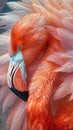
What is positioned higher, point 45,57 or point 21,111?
point 45,57

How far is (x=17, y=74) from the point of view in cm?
126

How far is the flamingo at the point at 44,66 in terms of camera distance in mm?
1232

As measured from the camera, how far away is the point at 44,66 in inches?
51.1

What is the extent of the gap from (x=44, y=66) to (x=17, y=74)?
10 centimetres

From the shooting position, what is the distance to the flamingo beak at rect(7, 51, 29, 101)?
124 centimetres

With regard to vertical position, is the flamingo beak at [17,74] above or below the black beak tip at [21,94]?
above

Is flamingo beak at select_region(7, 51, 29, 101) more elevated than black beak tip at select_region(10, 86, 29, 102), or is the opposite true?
flamingo beak at select_region(7, 51, 29, 101)

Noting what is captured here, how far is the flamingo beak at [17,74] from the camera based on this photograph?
124cm

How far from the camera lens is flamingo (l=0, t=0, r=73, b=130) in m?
1.23

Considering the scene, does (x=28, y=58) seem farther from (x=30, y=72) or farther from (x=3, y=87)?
(x=3, y=87)

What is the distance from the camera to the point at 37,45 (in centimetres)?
127

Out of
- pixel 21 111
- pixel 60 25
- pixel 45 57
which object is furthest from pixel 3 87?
pixel 60 25

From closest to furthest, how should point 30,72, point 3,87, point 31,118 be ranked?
point 31,118 → point 30,72 → point 3,87

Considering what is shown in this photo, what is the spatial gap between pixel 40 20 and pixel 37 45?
0.28ft
